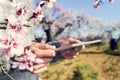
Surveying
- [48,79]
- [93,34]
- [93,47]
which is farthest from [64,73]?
[93,34]

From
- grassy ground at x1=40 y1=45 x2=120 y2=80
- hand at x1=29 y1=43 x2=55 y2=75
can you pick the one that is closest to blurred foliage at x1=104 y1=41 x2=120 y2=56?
grassy ground at x1=40 y1=45 x2=120 y2=80

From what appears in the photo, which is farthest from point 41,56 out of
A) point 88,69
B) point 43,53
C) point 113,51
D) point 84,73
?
point 113,51

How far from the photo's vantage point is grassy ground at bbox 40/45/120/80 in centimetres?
1304

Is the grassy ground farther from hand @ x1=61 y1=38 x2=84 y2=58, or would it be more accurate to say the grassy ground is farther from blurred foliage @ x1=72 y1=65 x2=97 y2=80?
hand @ x1=61 y1=38 x2=84 y2=58

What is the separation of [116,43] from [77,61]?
3705 millimetres

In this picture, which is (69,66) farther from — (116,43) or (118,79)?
(116,43)

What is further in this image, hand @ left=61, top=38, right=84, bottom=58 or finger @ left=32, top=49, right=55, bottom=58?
hand @ left=61, top=38, right=84, bottom=58

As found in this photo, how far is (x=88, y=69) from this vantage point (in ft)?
45.3

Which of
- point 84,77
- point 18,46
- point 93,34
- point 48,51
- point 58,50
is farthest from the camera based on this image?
point 93,34

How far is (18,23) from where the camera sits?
2.00 metres

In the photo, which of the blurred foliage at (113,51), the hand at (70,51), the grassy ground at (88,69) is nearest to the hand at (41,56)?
the hand at (70,51)

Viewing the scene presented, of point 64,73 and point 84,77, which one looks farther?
point 64,73

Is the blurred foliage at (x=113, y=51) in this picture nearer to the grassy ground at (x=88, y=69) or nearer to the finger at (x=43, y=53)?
the grassy ground at (x=88, y=69)

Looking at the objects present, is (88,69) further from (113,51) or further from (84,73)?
(113,51)
